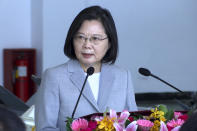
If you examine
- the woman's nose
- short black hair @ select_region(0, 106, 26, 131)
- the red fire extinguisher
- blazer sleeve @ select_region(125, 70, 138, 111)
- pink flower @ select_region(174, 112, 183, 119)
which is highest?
the woman's nose

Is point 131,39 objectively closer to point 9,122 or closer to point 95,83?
point 95,83

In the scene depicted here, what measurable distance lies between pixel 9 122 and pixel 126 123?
604 mm

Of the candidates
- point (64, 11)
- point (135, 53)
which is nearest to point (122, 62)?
point (135, 53)

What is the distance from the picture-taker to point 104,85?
1987mm

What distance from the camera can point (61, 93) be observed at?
1.86 metres

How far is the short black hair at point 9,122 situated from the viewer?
2.72 ft

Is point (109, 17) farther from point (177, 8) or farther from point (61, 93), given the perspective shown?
point (177, 8)

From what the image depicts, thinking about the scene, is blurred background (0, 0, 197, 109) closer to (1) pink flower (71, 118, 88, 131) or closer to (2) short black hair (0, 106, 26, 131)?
(1) pink flower (71, 118, 88, 131)

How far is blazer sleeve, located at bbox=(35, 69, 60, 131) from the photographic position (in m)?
1.77

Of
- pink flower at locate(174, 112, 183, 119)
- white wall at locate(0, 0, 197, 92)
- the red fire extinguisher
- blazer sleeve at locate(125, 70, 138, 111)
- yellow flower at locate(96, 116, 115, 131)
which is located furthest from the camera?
the red fire extinguisher

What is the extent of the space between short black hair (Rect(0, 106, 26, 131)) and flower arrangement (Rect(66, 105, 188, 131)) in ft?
1.44

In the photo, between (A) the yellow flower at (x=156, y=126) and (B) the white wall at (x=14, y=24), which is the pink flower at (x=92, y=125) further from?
(B) the white wall at (x=14, y=24)

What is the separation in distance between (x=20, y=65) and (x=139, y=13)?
1.59 metres

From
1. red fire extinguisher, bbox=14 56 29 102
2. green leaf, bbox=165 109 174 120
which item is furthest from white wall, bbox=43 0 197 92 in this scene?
green leaf, bbox=165 109 174 120
